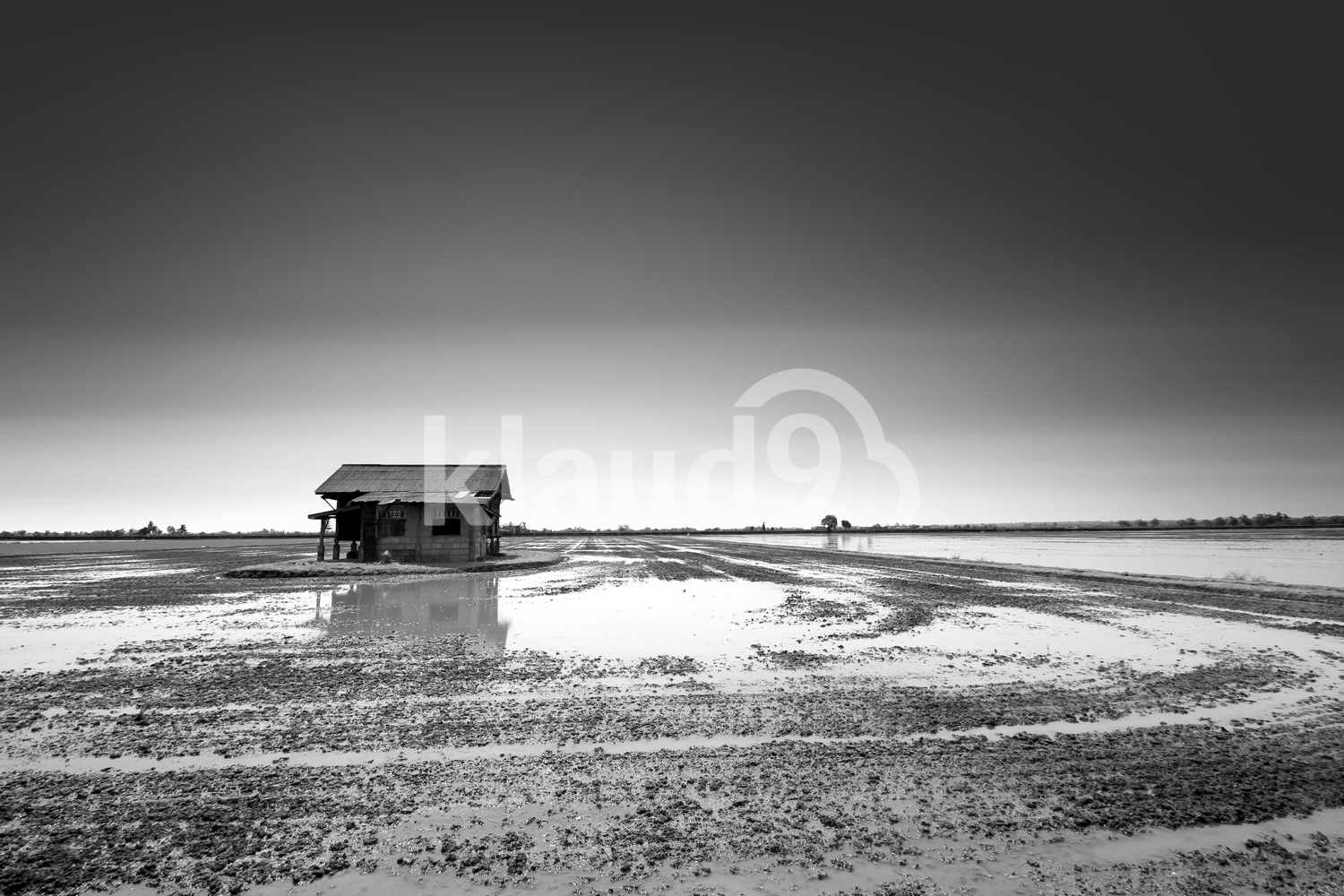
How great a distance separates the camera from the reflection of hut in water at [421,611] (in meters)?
13.9

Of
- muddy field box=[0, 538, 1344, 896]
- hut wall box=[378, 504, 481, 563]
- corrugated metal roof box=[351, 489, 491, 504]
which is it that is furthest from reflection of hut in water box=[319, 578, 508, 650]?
corrugated metal roof box=[351, 489, 491, 504]

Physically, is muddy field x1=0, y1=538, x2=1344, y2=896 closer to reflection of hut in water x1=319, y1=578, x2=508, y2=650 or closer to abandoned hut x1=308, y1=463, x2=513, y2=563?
reflection of hut in water x1=319, y1=578, x2=508, y2=650

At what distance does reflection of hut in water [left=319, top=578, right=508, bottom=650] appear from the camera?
45.4ft

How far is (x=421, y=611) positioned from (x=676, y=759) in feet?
43.3

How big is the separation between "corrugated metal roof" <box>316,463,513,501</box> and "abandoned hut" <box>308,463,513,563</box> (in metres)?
0.05

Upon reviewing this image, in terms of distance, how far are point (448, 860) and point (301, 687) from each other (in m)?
6.13

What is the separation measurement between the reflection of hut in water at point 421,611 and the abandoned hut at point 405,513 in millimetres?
9676

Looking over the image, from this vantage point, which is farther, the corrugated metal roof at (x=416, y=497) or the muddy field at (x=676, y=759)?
the corrugated metal roof at (x=416, y=497)

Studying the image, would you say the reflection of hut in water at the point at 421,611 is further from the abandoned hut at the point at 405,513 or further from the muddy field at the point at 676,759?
the abandoned hut at the point at 405,513

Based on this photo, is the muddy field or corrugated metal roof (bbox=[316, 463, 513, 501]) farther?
corrugated metal roof (bbox=[316, 463, 513, 501])

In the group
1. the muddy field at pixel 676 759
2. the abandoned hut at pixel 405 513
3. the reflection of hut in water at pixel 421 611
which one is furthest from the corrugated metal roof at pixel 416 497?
the muddy field at pixel 676 759

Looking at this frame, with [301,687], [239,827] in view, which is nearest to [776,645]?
[301,687]

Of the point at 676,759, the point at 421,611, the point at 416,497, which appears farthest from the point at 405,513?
the point at 676,759

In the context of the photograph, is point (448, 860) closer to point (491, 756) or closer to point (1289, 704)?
point (491, 756)
